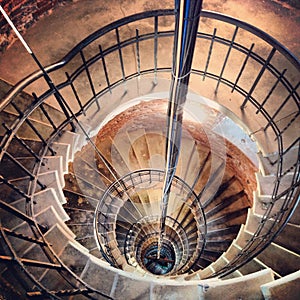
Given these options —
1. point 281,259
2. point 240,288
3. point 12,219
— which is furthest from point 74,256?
point 281,259

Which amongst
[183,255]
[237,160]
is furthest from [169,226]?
[237,160]

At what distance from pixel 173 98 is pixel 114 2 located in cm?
471

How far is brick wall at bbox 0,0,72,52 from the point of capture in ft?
17.4

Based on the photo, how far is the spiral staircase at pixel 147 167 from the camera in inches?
137

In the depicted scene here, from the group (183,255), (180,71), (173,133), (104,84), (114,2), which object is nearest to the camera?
(180,71)

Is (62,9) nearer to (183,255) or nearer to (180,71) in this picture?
(180,71)

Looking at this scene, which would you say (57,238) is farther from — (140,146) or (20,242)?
(140,146)

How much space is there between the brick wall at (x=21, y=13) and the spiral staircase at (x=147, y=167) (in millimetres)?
1154

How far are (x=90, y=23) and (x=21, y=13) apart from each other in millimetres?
1337

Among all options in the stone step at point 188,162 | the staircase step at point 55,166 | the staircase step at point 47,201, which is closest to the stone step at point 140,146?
the stone step at point 188,162

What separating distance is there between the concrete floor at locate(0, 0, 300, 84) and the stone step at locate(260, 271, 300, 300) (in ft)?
14.3

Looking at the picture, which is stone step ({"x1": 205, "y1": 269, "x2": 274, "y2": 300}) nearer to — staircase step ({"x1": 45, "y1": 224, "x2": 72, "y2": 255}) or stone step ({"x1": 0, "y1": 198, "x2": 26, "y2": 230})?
staircase step ({"x1": 45, "y1": 224, "x2": 72, "y2": 255})

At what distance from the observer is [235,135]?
5.56 m

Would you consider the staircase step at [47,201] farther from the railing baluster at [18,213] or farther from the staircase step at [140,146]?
the staircase step at [140,146]
